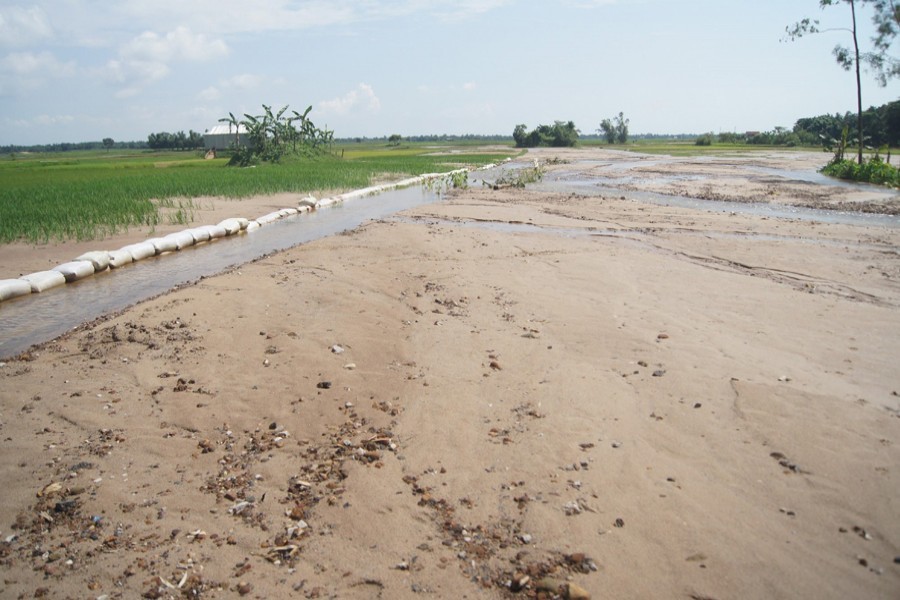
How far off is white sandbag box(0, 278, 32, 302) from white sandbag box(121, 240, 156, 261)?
222cm

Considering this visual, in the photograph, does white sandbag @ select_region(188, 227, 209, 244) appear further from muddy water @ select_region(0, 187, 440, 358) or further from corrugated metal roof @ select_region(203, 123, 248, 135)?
corrugated metal roof @ select_region(203, 123, 248, 135)

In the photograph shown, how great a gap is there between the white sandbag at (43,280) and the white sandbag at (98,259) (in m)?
0.67

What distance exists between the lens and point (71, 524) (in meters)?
2.98

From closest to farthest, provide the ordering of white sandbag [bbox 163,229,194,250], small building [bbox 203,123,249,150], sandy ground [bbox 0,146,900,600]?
sandy ground [bbox 0,146,900,600] < white sandbag [bbox 163,229,194,250] < small building [bbox 203,123,249,150]

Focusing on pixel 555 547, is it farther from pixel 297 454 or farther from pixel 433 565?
pixel 297 454

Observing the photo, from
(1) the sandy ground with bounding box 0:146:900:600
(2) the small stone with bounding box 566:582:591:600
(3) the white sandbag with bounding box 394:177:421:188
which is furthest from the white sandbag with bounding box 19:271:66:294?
(3) the white sandbag with bounding box 394:177:421:188

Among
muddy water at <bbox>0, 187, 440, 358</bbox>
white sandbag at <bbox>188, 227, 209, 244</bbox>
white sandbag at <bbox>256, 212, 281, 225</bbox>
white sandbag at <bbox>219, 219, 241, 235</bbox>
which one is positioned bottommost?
muddy water at <bbox>0, 187, 440, 358</bbox>

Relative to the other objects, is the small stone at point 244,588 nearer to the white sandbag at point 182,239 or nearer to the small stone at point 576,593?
the small stone at point 576,593

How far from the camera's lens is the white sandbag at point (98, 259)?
9.22m

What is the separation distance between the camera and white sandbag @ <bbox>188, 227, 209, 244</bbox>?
11.9 metres

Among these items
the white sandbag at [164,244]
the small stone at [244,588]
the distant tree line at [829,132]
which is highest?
the distant tree line at [829,132]

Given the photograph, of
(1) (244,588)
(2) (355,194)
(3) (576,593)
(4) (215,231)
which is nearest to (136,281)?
(4) (215,231)

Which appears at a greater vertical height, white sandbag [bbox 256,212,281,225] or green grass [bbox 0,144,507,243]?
green grass [bbox 0,144,507,243]

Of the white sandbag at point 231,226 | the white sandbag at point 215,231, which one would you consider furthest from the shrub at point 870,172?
the white sandbag at point 215,231
